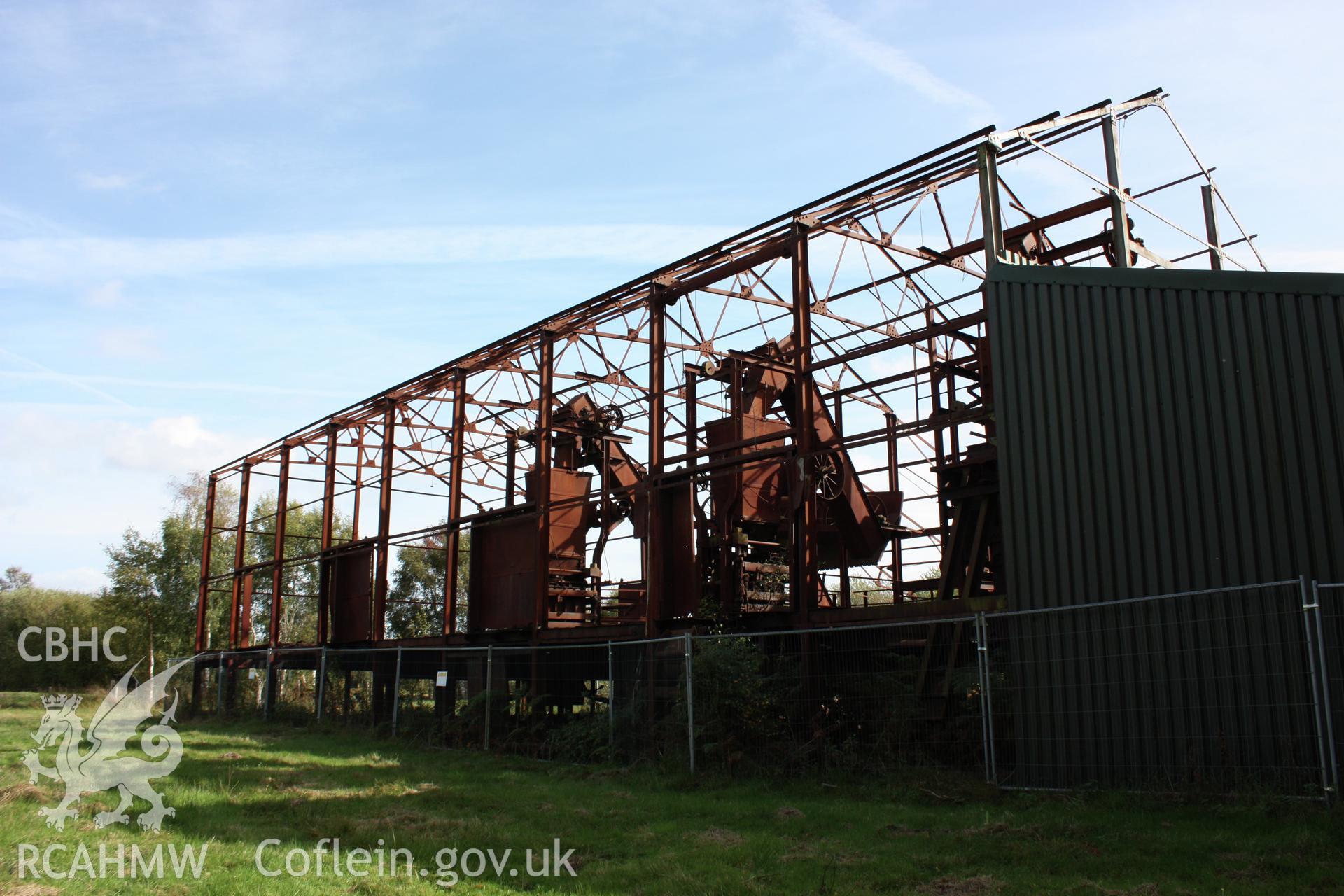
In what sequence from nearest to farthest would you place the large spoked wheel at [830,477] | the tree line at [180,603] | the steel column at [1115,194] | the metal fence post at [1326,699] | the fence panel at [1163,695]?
the metal fence post at [1326,699], the fence panel at [1163,695], the steel column at [1115,194], the large spoked wheel at [830,477], the tree line at [180,603]

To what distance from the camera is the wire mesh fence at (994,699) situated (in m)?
10.6

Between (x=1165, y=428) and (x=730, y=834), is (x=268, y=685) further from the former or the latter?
(x=1165, y=428)

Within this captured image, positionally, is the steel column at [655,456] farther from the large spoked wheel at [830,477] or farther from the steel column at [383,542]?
the steel column at [383,542]

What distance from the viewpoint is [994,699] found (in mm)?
13094

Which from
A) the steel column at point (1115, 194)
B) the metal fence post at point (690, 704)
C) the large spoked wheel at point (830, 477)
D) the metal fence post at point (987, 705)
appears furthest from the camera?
the large spoked wheel at point (830, 477)

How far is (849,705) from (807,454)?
165 inches

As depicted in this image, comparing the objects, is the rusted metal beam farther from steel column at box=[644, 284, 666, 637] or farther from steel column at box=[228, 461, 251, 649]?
steel column at box=[644, 284, 666, 637]

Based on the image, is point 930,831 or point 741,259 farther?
point 741,259

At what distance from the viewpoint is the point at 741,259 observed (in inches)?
762

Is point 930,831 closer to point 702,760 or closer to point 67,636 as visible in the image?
point 702,760

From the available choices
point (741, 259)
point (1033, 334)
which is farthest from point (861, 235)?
point (1033, 334)

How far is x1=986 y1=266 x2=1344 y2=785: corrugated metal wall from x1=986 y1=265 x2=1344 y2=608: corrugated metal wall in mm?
19

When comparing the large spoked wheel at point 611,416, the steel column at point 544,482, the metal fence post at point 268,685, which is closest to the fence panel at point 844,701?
the steel column at point 544,482

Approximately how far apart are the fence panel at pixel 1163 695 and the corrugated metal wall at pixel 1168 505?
0.06ft
